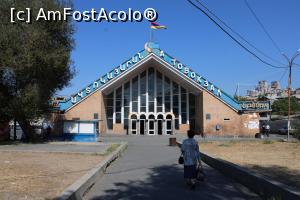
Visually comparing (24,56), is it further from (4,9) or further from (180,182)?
(180,182)

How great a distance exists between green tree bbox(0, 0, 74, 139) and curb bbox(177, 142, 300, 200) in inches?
711

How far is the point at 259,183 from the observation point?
11.3 m

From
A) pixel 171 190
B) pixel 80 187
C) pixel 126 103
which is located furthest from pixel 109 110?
pixel 80 187

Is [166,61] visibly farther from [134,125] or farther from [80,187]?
[80,187]

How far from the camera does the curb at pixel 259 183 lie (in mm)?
9336

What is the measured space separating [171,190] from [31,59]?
21.0 m

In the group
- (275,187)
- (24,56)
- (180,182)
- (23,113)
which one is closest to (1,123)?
(23,113)

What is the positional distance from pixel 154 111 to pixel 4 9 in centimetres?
3541

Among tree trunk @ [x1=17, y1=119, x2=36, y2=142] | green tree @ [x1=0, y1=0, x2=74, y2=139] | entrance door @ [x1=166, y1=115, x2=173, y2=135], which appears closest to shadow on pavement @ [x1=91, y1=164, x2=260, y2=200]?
green tree @ [x1=0, y1=0, x2=74, y2=139]

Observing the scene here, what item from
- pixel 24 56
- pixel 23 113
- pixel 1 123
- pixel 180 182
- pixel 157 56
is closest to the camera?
pixel 180 182

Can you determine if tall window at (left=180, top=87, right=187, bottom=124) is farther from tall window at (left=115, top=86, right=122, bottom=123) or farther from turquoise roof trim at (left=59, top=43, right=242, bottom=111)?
tall window at (left=115, top=86, right=122, bottom=123)

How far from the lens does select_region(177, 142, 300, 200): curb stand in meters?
9.34

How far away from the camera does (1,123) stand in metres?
36.6

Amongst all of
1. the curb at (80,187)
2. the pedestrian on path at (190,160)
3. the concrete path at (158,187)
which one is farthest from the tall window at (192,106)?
the pedestrian on path at (190,160)
